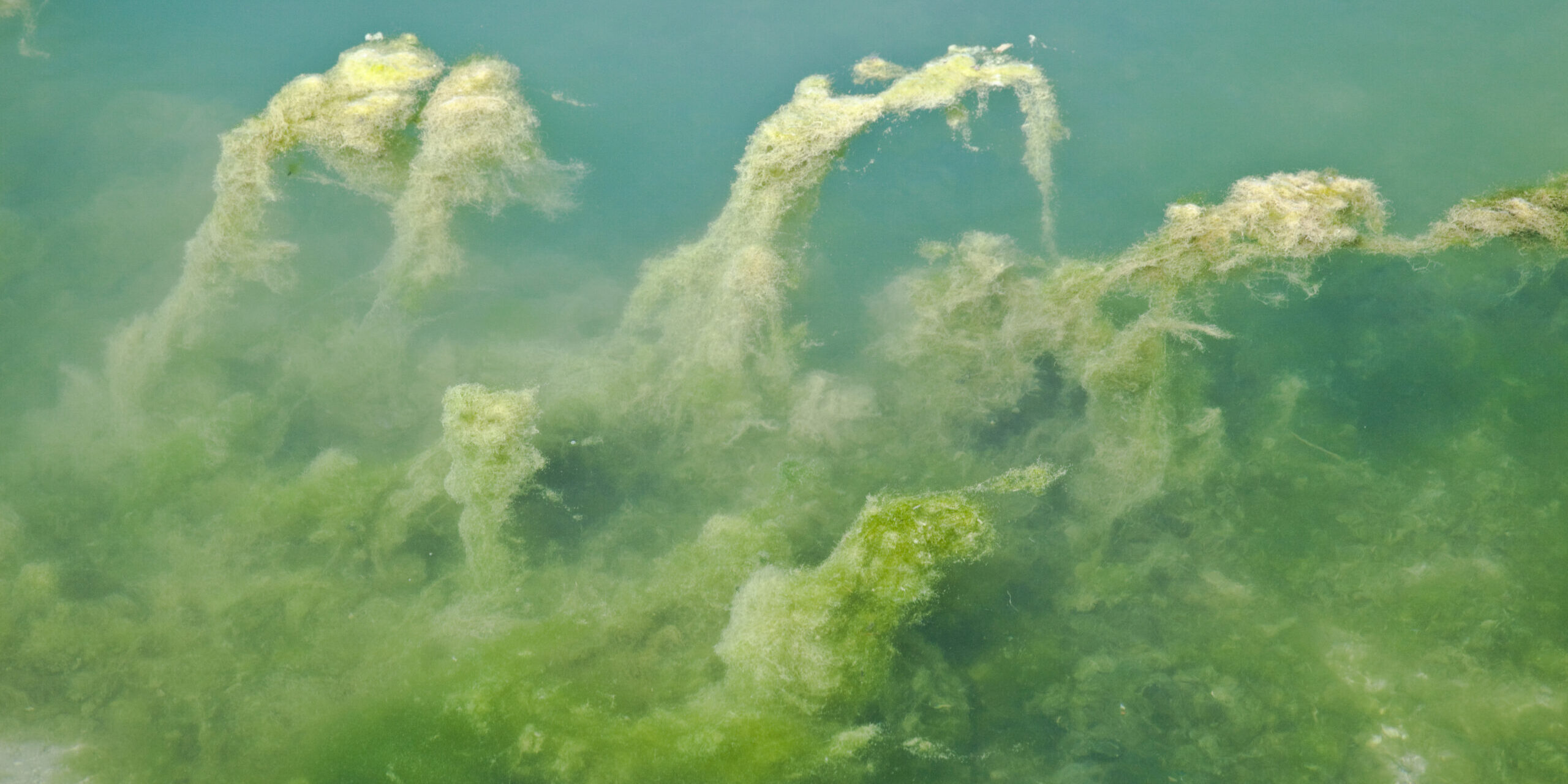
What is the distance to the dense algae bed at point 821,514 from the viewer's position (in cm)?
378

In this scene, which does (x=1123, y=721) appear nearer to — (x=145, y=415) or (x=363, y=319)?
(x=363, y=319)

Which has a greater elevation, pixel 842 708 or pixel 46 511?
pixel 46 511

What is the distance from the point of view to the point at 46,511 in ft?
14.6

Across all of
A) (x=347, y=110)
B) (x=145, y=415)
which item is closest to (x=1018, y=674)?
(x=145, y=415)

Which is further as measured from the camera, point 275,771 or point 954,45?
point 954,45

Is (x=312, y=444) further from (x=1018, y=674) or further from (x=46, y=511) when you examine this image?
(x=1018, y=674)

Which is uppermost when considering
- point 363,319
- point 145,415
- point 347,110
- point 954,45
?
point 347,110

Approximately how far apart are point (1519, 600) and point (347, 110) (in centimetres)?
734

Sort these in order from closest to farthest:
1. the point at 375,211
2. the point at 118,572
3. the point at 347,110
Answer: the point at 118,572 → the point at 375,211 → the point at 347,110

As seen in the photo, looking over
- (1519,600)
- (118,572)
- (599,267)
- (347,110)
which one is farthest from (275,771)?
(1519,600)

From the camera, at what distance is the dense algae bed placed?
378 centimetres

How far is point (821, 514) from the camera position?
Answer: 4.38 meters

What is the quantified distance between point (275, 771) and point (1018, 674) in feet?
10.9

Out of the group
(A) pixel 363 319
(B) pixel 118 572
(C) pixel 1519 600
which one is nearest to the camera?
(C) pixel 1519 600
